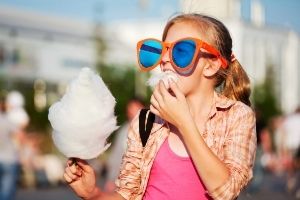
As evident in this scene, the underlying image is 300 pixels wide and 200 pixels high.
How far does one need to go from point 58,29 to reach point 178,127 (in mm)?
68989

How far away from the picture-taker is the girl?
284cm

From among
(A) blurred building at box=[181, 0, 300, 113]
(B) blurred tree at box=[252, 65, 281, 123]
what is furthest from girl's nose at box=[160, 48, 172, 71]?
(A) blurred building at box=[181, 0, 300, 113]

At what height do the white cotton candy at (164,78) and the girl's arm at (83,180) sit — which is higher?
the white cotton candy at (164,78)

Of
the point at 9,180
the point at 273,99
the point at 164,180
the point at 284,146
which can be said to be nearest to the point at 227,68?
the point at 164,180

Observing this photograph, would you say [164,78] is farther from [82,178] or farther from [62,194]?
[62,194]

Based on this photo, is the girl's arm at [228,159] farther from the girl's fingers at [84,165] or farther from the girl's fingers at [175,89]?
the girl's fingers at [84,165]

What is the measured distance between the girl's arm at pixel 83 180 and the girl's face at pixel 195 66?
51 cm

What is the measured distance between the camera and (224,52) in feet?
10.5

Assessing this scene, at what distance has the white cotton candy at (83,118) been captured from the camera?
9.12ft

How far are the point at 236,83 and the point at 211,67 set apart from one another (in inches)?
8.2

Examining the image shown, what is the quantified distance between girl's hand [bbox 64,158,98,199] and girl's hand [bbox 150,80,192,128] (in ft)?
1.18

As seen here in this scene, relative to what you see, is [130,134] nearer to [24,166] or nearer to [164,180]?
[164,180]

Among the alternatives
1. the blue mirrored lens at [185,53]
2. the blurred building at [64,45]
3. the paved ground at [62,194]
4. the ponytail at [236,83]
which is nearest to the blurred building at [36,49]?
the blurred building at [64,45]

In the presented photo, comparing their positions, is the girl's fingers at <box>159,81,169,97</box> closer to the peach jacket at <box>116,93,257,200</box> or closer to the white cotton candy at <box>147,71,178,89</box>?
the white cotton candy at <box>147,71,178,89</box>
